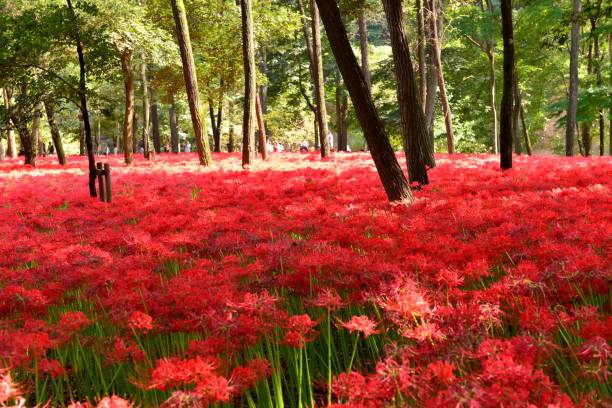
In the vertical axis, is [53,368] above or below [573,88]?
below

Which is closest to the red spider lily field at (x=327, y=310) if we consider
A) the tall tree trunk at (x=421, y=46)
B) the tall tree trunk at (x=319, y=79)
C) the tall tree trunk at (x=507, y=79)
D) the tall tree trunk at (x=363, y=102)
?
the tall tree trunk at (x=363, y=102)

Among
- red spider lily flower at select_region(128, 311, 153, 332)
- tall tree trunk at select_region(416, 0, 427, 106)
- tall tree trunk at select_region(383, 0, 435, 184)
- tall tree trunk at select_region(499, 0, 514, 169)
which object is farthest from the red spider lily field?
tall tree trunk at select_region(416, 0, 427, 106)

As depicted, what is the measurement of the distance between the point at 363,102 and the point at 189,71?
1031 cm

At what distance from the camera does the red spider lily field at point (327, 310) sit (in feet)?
6.45

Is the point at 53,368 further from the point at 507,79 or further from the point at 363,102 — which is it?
the point at 507,79

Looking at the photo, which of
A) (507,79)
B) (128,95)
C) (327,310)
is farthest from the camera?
(128,95)

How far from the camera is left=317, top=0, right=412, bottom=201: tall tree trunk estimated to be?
24.1 feet

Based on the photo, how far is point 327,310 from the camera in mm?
3363

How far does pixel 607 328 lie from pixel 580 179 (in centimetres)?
673

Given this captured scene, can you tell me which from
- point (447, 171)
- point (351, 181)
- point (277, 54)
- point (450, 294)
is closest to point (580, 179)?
point (447, 171)

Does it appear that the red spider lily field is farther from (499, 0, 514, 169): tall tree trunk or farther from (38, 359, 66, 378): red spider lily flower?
(499, 0, 514, 169): tall tree trunk

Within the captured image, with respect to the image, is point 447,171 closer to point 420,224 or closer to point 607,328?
point 420,224

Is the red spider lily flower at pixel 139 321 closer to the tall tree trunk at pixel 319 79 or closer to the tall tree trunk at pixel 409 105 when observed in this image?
the tall tree trunk at pixel 409 105

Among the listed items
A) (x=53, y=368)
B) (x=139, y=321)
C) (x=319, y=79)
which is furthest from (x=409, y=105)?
(x=319, y=79)
